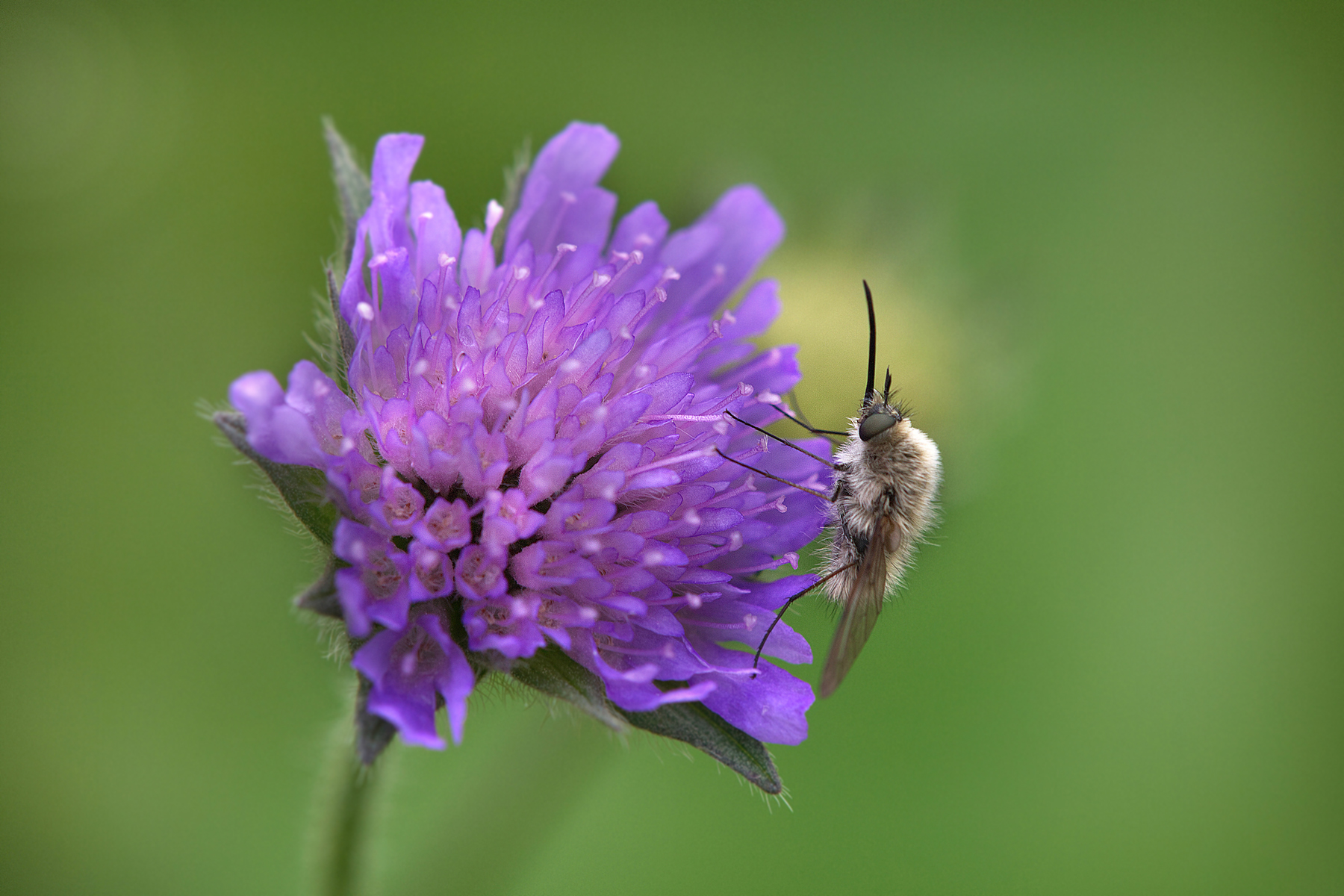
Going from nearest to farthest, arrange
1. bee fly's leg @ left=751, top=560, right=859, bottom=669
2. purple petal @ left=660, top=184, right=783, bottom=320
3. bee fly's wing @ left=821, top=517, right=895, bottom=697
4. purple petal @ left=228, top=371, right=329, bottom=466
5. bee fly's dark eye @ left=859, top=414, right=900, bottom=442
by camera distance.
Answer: purple petal @ left=228, top=371, right=329, bottom=466
bee fly's wing @ left=821, top=517, right=895, bottom=697
bee fly's leg @ left=751, top=560, right=859, bottom=669
bee fly's dark eye @ left=859, top=414, right=900, bottom=442
purple petal @ left=660, top=184, right=783, bottom=320

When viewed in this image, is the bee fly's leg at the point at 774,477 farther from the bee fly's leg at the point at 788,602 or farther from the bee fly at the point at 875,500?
the bee fly's leg at the point at 788,602

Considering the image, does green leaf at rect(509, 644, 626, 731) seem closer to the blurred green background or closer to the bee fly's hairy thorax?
the bee fly's hairy thorax

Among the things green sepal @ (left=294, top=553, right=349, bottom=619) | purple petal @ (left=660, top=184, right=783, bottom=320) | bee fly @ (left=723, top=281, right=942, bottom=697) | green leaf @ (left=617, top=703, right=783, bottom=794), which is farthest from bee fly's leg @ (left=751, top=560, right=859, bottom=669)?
green sepal @ (left=294, top=553, right=349, bottom=619)

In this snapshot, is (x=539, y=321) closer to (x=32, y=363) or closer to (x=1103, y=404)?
(x=32, y=363)

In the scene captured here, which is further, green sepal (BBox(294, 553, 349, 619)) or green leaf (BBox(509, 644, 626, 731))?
green leaf (BBox(509, 644, 626, 731))

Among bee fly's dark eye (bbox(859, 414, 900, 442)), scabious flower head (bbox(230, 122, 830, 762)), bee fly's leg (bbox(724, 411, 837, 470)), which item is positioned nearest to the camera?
scabious flower head (bbox(230, 122, 830, 762))

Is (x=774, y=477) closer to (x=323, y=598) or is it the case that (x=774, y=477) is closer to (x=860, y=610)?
(x=860, y=610)

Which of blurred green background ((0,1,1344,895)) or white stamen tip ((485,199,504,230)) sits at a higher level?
white stamen tip ((485,199,504,230))

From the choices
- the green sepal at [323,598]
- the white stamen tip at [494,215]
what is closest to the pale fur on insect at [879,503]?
the white stamen tip at [494,215]
